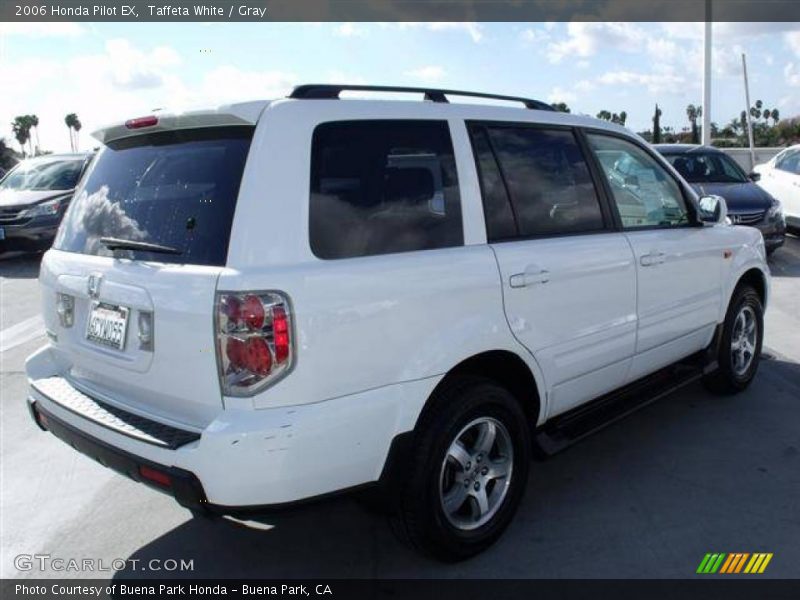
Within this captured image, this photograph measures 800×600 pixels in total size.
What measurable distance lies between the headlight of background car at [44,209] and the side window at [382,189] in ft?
32.0

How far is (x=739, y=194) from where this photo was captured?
31.3ft

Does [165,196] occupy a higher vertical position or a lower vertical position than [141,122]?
lower

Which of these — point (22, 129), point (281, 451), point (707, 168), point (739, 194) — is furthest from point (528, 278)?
point (22, 129)

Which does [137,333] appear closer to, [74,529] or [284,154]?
[284,154]

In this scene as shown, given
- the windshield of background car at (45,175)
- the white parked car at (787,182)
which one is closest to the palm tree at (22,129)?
the windshield of background car at (45,175)

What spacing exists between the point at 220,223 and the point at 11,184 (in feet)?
37.7

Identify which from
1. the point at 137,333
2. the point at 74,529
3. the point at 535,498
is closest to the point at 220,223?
the point at 137,333

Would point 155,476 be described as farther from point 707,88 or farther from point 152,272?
point 707,88

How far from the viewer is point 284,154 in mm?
2408

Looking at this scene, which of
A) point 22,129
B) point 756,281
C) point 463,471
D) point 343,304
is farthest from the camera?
point 22,129

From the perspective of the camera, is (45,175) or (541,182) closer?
(541,182)

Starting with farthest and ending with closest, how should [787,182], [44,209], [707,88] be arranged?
1. [707,88]
2. [787,182]
3. [44,209]

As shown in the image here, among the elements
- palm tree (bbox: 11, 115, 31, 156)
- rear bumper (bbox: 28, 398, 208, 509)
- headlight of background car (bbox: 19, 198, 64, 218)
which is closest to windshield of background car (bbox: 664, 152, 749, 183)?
rear bumper (bbox: 28, 398, 208, 509)

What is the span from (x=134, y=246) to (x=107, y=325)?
354 mm
